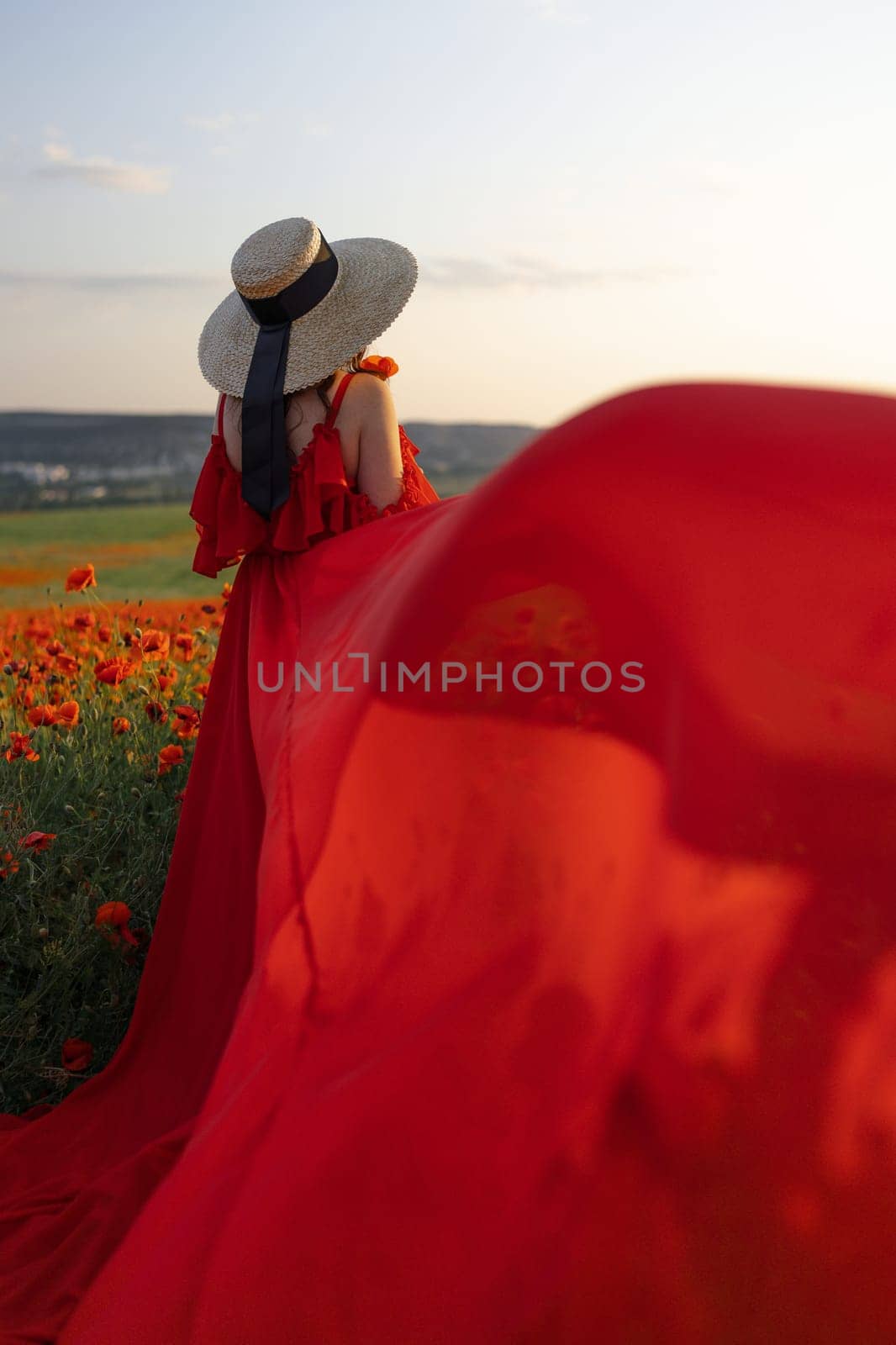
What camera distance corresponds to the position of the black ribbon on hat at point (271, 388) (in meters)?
2.75

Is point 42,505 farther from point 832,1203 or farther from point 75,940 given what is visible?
point 832,1203

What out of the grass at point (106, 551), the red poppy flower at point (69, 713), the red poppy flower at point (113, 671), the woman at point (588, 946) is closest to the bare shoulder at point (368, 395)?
the woman at point (588, 946)

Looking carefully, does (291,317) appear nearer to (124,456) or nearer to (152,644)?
(152,644)

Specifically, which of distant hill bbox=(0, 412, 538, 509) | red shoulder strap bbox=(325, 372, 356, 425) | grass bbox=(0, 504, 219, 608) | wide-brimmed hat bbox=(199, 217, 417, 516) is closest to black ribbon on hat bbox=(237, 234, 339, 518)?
wide-brimmed hat bbox=(199, 217, 417, 516)

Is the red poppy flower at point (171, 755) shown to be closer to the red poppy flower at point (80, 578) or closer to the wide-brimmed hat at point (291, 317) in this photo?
the red poppy flower at point (80, 578)

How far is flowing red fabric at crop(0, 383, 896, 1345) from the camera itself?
1531mm

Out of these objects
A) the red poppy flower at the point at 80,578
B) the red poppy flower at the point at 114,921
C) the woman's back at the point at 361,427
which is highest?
the woman's back at the point at 361,427

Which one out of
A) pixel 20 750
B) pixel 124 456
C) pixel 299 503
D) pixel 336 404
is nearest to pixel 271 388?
pixel 336 404

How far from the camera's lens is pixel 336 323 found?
2.77 metres

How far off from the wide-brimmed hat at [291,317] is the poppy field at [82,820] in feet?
2.64

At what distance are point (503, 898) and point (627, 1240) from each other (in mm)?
458

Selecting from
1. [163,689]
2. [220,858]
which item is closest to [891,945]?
[220,858]

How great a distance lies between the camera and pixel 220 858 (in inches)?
105

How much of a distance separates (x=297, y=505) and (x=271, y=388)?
272mm
